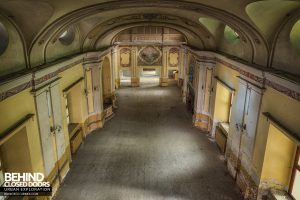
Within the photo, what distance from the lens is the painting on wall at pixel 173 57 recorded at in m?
20.2

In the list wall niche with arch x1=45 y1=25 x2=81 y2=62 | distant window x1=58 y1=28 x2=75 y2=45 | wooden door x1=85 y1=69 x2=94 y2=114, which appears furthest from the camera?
wooden door x1=85 y1=69 x2=94 y2=114

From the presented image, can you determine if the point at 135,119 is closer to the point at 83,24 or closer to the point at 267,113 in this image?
the point at 83,24

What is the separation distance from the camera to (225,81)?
9273 mm

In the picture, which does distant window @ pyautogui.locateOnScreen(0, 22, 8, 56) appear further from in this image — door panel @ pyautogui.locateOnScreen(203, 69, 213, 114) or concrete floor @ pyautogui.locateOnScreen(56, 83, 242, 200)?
door panel @ pyautogui.locateOnScreen(203, 69, 213, 114)

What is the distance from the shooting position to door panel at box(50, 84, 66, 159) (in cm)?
719

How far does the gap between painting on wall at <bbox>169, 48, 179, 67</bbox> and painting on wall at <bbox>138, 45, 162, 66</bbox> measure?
0.88m

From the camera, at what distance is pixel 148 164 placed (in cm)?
886

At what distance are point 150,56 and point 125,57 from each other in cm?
213

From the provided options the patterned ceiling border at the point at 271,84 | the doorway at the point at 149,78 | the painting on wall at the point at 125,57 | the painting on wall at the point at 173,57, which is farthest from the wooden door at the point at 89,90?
the painting on wall at the point at 173,57

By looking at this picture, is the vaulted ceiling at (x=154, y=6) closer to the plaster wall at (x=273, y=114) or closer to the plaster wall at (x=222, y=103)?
the plaster wall at (x=273, y=114)

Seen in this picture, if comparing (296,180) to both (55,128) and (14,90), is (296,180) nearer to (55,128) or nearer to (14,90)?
(55,128)

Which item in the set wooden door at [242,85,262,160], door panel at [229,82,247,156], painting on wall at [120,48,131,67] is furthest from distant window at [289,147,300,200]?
painting on wall at [120,48,131,67]

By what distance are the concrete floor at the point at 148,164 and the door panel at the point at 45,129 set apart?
1.14 metres

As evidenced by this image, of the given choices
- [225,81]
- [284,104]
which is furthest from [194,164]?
[284,104]
